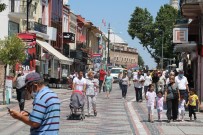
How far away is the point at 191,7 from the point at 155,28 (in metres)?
61.0

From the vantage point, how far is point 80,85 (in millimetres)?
18516

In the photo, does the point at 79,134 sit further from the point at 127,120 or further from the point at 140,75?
the point at 140,75

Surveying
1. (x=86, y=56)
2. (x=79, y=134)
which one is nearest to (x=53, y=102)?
(x=79, y=134)

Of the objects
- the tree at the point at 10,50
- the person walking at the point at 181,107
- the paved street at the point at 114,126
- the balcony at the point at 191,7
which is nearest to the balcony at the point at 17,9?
the tree at the point at 10,50

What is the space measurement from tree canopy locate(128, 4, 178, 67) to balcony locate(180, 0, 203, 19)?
56.9 m

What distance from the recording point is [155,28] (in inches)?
3273

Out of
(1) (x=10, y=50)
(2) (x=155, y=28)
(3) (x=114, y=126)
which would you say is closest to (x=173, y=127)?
(3) (x=114, y=126)

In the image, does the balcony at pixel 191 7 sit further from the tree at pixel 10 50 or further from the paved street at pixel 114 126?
the tree at pixel 10 50

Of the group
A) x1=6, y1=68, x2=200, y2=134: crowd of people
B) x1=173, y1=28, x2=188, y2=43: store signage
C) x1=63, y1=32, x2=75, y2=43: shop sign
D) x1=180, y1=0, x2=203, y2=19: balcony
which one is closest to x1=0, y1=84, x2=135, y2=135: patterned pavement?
x1=6, y1=68, x2=200, y2=134: crowd of people

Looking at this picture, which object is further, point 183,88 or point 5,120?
point 183,88

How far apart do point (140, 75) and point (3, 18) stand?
15.0 metres

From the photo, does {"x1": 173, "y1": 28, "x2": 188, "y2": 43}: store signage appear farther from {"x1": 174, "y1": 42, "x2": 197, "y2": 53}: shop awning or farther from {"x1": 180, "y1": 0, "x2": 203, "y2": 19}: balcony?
{"x1": 180, "y1": 0, "x2": 203, "y2": 19}: balcony

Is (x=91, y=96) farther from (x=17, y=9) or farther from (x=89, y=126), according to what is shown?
(x=17, y=9)

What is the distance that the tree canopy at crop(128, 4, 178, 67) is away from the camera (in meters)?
81.9
